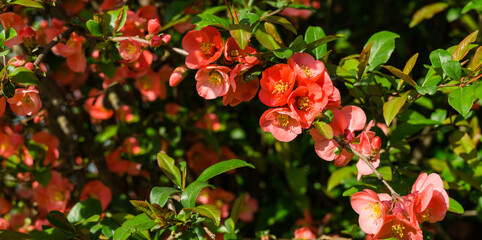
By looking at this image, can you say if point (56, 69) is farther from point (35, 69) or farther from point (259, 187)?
point (259, 187)

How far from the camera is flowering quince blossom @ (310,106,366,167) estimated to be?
2.99ft

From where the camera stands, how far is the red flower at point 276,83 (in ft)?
2.87

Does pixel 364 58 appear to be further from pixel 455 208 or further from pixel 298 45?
pixel 455 208

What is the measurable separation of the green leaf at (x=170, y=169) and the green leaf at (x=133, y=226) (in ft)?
0.32

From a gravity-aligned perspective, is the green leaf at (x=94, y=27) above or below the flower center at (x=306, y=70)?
above

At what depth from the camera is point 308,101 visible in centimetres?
87

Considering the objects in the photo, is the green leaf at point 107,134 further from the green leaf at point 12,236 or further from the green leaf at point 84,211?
the green leaf at point 12,236

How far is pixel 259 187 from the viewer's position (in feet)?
6.48

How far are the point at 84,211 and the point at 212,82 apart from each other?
49 centimetres

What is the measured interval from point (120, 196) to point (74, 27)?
23.2 inches

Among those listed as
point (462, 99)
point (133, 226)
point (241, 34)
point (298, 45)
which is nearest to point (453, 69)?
point (462, 99)

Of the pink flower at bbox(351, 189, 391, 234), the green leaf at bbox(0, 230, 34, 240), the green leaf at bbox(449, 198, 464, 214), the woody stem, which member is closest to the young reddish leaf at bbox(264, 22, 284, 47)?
the woody stem

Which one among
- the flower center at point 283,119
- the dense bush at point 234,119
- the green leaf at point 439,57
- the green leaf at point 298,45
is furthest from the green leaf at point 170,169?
the green leaf at point 439,57

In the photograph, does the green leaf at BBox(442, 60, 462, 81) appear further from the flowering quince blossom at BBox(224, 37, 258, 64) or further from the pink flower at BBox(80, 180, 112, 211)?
the pink flower at BBox(80, 180, 112, 211)
